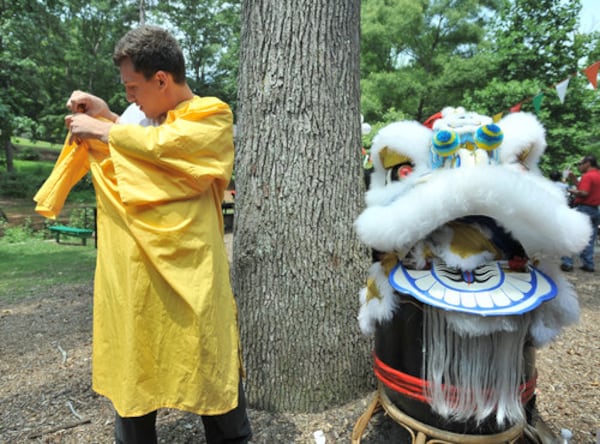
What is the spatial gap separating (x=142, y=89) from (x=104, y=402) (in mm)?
2008

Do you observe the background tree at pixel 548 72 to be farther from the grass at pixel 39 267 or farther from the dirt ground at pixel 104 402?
the grass at pixel 39 267

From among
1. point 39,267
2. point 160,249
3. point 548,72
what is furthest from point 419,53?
point 160,249

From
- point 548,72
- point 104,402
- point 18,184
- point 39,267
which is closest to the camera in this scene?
point 104,402

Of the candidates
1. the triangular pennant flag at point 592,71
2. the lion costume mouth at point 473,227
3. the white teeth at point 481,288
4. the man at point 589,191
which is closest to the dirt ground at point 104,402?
the lion costume mouth at point 473,227

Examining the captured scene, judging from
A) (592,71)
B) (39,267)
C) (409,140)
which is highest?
(592,71)

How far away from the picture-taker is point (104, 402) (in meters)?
2.62

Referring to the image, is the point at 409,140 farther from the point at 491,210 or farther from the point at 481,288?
the point at 481,288

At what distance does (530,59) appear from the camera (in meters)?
13.7

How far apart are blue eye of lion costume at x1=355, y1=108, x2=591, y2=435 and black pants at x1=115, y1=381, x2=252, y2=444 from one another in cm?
→ 63

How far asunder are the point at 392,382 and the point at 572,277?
20.3 ft

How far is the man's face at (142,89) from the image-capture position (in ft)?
5.15

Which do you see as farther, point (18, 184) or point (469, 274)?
point (18, 184)

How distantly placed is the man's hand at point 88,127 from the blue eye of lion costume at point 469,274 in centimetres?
103

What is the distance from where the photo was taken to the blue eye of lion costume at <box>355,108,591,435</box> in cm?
150
